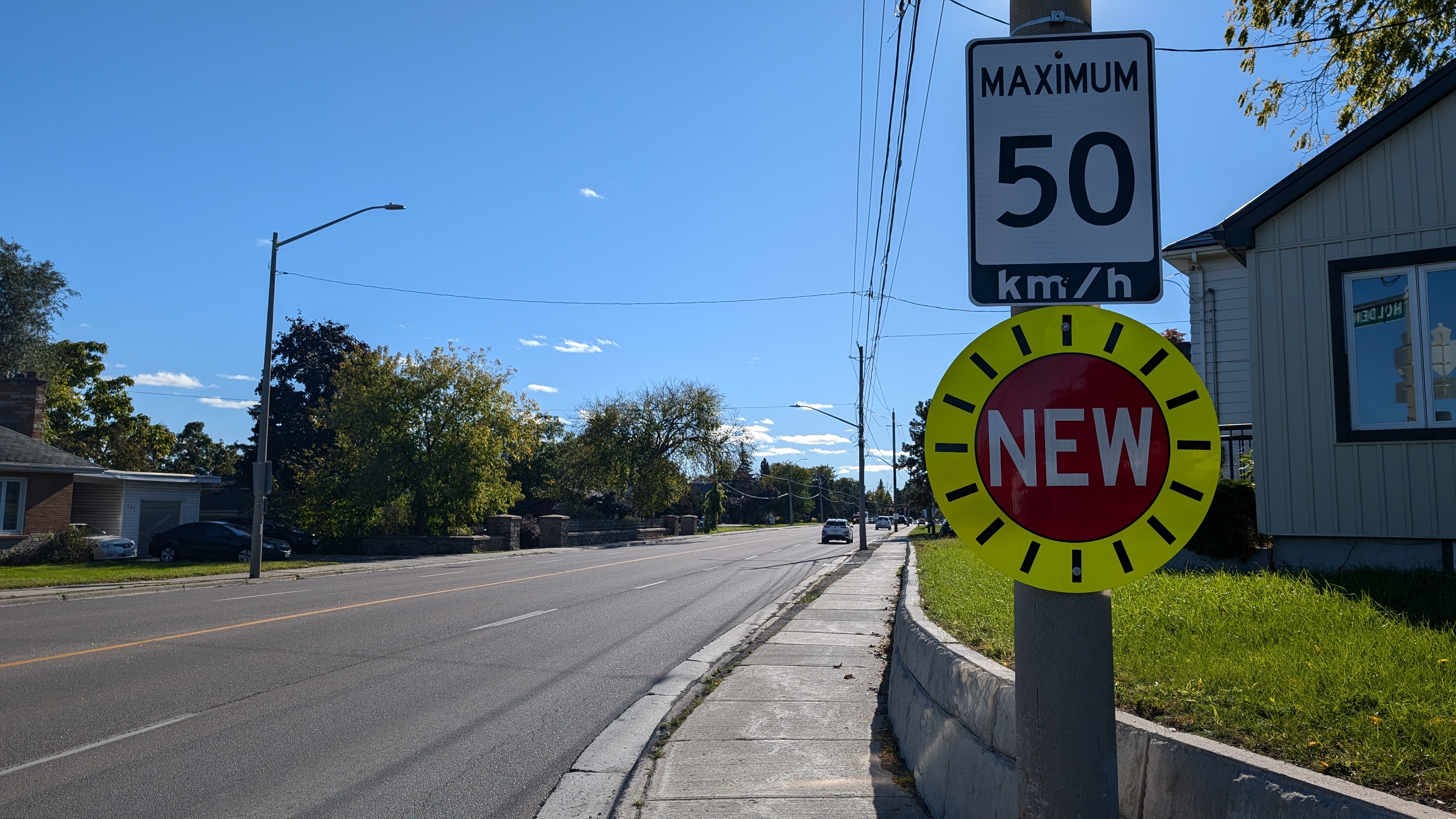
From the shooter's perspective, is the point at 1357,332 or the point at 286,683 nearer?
the point at 286,683

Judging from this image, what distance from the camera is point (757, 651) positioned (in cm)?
1126

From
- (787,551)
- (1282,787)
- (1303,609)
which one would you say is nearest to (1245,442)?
(1303,609)

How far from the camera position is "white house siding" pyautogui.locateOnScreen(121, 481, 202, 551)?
3691 cm

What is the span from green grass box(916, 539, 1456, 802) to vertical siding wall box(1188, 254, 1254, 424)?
10.3m

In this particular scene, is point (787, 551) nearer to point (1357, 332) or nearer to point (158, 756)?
point (1357, 332)

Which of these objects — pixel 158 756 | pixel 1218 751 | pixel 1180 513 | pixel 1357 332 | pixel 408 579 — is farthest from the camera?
pixel 408 579

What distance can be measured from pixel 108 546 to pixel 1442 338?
33153mm

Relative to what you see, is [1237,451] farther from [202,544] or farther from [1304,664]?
[202,544]

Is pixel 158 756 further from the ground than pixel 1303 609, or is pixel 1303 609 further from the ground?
pixel 1303 609

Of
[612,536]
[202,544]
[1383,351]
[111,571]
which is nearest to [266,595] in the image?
[111,571]

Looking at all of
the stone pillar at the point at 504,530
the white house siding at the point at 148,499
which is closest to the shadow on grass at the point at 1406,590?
the stone pillar at the point at 504,530

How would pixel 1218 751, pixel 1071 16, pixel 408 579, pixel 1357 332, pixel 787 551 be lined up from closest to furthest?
pixel 1071 16, pixel 1218 751, pixel 1357 332, pixel 408 579, pixel 787 551

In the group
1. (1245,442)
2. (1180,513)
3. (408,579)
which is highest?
(1245,442)

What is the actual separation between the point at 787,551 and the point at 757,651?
90.2ft
